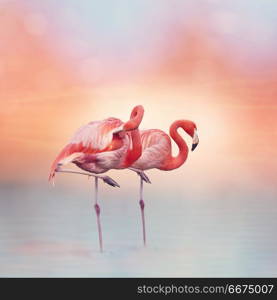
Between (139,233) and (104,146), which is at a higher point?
(104,146)

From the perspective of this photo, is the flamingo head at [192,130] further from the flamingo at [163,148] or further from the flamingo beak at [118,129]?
the flamingo beak at [118,129]

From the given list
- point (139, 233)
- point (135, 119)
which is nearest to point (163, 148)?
point (135, 119)

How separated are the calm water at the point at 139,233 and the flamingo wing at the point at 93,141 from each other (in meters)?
0.18

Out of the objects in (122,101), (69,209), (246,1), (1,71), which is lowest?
(69,209)

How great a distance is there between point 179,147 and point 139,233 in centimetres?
46

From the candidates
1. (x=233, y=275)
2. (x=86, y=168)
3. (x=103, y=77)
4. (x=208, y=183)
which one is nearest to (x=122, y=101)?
(x=103, y=77)

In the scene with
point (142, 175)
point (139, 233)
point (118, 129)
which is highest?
point (118, 129)

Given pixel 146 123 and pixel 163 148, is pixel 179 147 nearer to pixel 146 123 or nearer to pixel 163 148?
pixel 163 148

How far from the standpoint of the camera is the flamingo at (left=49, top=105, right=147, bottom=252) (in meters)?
2.69

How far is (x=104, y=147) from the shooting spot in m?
2.69

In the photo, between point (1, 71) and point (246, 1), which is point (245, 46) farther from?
point (1, 71)

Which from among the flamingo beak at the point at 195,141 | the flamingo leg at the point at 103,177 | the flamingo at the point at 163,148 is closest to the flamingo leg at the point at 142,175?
the flamingo at the point at 163,148

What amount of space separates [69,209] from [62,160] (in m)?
0.25
